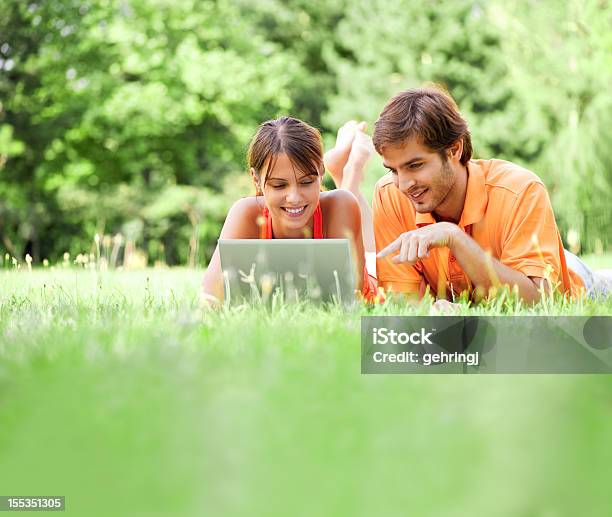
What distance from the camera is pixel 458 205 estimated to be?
3561 mm

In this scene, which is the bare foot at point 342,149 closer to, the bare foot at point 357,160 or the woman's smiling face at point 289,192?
the bare foot at point 357,160

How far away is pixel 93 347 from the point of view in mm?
2006

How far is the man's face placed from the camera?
331cm

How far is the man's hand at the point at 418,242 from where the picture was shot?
2.80 meters

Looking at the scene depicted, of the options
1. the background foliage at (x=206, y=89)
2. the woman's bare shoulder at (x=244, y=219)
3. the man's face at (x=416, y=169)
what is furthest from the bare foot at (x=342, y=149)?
the background foliage at (x=206, y=89)

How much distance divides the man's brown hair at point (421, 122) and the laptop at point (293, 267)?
2.37 ft

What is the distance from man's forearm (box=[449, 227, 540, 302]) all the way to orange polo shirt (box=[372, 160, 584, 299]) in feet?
0.30

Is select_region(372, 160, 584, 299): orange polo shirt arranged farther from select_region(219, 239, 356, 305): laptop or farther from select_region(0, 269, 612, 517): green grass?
select_region(0, 269, 612, 517): green grass

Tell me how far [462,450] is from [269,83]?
1927 centimetres

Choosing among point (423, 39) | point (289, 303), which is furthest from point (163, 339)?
point (423, 39)

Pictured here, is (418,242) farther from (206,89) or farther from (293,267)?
(206,89)

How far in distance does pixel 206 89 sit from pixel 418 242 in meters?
17.6

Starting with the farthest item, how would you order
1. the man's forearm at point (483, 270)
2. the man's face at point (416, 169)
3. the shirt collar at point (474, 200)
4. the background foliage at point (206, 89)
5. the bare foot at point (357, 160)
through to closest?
the background foliage at point (206, 89), the bare foot at point (357, 160), the shirt collar at point (474, 200), the man's face at point (416, 169), the man's forearm at point (483, 270)

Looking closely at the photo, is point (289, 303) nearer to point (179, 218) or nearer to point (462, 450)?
point (462, 450)
